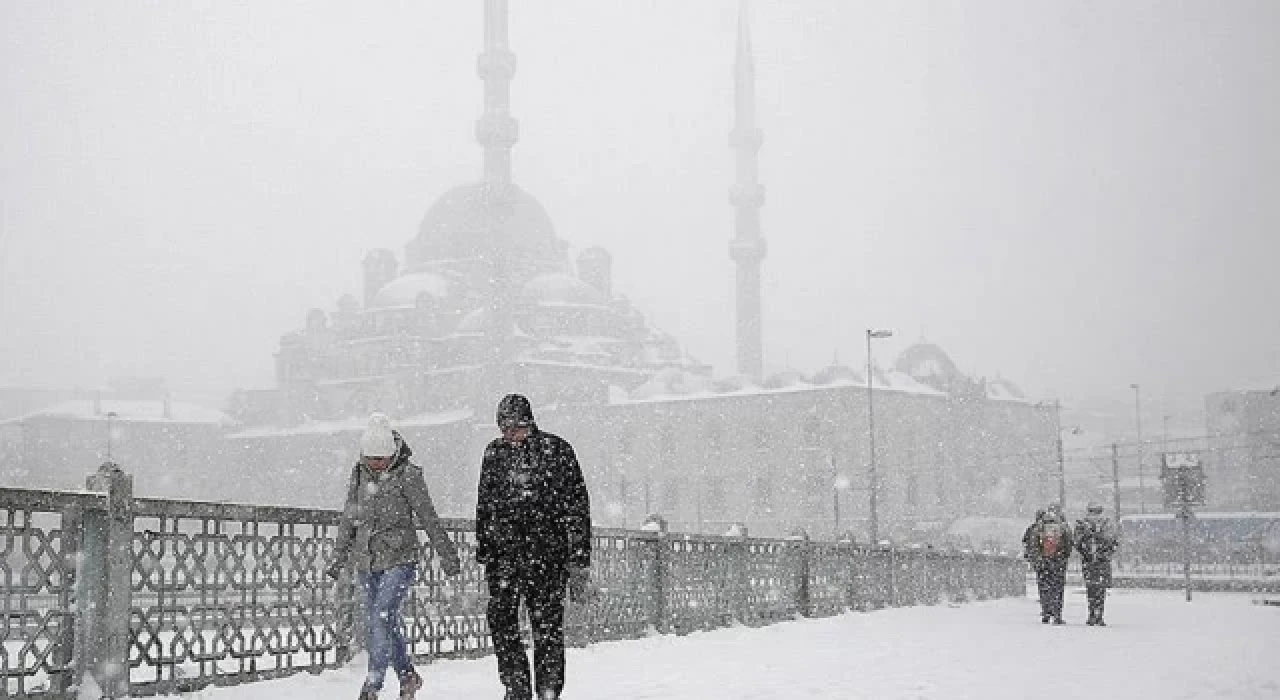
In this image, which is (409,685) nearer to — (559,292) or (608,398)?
(608,398)

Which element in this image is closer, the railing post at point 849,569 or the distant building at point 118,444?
the railing post at point 849,569

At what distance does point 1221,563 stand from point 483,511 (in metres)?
38.8

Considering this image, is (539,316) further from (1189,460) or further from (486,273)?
(1189,460)

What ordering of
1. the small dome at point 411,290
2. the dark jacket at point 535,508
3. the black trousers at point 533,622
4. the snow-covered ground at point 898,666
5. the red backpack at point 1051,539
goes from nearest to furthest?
the black trousers at point 533,622
the dark jacket at point 535,508
the snow-covered ground at point 898,666
the red backpack at point 1051,539
the small dome at point 411,290

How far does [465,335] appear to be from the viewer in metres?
66.2

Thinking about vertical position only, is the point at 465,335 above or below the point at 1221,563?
above

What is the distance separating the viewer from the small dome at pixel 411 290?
69.3 m

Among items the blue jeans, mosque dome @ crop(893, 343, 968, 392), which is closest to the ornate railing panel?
the blue jeans

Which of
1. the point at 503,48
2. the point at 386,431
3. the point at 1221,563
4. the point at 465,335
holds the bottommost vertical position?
the point at 1221,563

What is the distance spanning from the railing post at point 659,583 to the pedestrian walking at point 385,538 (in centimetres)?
464

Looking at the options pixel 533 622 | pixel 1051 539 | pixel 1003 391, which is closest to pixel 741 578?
pixel 1051 539

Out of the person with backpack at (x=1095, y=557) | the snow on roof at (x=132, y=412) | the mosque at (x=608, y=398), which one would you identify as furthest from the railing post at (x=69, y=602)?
the snow on roof at (x=132, y=412)

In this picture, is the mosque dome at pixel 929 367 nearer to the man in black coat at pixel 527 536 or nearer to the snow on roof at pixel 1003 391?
the snow on roof at pixel 1003 391

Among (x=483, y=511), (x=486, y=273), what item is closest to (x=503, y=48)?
(x=486, y=273)
